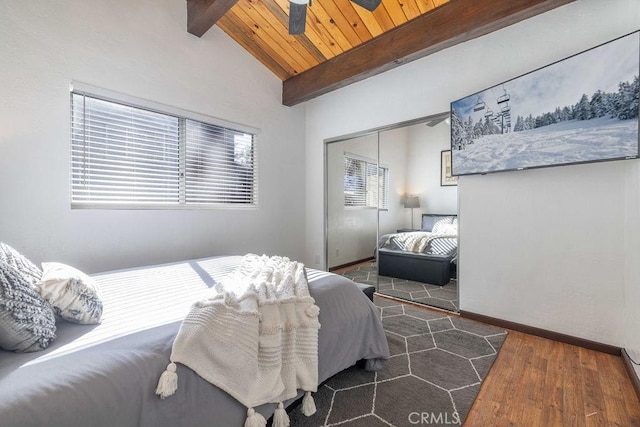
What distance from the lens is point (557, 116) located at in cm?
208

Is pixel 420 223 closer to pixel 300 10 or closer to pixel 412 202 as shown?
pixel 412 202

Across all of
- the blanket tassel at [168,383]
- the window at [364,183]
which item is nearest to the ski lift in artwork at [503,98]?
the window at [364,183]

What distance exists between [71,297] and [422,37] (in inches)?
120

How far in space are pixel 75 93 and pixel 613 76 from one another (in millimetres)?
3942

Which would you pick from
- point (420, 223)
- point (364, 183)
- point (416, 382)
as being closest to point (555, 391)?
point (416, 382)

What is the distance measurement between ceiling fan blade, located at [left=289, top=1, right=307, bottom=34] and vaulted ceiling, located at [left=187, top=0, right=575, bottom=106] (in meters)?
0.68

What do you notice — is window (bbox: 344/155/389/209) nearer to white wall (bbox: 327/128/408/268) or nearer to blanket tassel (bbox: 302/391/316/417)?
white wall (bbox: 327/128/408/268)

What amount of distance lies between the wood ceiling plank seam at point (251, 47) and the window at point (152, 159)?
970 millimetres

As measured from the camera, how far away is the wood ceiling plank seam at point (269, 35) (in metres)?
2.91

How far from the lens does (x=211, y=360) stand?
1.06 meters

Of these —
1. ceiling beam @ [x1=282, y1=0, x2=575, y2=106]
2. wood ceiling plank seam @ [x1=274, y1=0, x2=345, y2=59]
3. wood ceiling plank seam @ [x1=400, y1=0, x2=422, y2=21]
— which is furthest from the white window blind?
wood ceiling plank seam @ [x1=400, y1=0, x2=422, y2=21]

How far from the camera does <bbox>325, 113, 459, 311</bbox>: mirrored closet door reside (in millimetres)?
3008

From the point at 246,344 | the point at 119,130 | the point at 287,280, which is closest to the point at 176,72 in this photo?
the point at 119,130

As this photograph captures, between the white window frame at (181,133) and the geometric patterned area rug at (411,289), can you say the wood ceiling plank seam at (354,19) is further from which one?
the geometric patterned area rug at (411,289)
